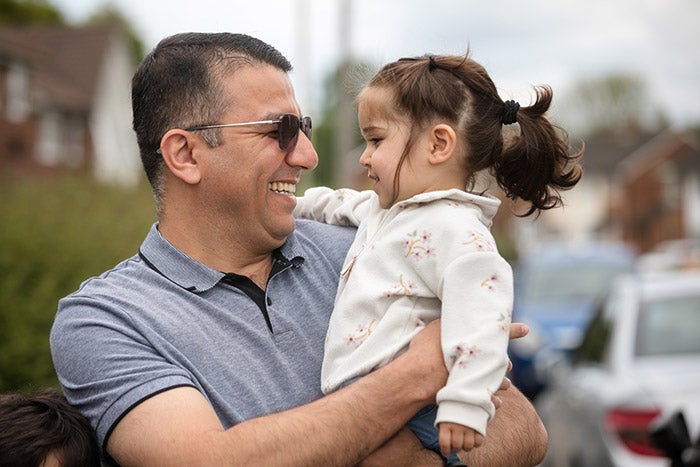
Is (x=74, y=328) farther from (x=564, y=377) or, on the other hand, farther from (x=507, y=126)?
(x=564, y=377)

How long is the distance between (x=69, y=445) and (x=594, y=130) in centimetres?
8736

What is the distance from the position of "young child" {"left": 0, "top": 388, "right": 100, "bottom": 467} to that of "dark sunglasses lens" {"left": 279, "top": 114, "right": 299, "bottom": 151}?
1071mm

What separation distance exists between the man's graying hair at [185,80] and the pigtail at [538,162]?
2.77 feet

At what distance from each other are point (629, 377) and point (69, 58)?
4630cm

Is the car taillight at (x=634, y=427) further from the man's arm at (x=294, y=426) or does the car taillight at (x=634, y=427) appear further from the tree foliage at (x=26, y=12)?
the tree foliage at (x=26, y=12)

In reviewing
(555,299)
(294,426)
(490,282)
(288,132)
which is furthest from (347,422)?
(555,299)

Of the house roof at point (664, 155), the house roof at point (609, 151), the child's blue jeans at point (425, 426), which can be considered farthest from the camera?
the house roof at point (609, 151)

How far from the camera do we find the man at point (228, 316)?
269cm

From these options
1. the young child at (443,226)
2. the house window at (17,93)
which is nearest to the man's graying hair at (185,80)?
the young child at (443,226)

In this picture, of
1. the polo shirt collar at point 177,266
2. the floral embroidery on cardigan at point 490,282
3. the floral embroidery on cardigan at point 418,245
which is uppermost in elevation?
the floral embroidery on cardigan at point 418,245

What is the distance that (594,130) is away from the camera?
286ft

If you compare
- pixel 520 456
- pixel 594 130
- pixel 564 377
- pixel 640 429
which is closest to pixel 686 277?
pixel 564 377

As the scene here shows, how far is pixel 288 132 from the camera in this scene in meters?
3.38

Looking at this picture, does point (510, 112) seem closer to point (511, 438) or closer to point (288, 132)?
point (288, 132)
